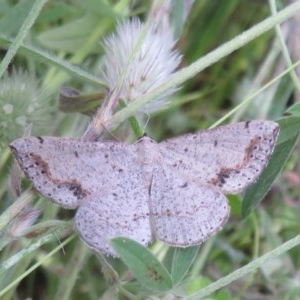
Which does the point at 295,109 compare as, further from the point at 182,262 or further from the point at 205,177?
the point at 182,262

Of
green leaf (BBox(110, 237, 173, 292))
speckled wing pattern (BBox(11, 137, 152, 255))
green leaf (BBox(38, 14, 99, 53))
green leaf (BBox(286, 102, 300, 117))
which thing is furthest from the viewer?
green leaf (BBox(38, 14, 99, 53))

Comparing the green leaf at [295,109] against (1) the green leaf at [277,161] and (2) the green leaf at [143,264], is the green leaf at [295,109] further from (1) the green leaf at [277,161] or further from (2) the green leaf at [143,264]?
(2) the green leaf at [143,264]

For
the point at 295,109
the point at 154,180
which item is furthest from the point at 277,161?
the point at 154,180

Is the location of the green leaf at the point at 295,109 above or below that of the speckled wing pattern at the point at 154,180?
above

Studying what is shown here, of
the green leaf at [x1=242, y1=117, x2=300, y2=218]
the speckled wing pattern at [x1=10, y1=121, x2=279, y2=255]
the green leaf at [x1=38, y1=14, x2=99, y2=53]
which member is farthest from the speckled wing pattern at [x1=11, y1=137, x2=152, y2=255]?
the green leaf at [x1=38, y1=14, x2=99, y2=53]

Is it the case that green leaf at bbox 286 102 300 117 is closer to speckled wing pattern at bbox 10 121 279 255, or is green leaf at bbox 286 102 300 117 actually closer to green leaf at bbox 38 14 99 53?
speckled wing pattern at bbox 10 121 279 255

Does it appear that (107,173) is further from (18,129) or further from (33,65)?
(33,65)

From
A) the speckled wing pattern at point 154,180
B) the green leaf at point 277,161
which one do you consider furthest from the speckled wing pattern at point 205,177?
the green leaf at point 277,161
